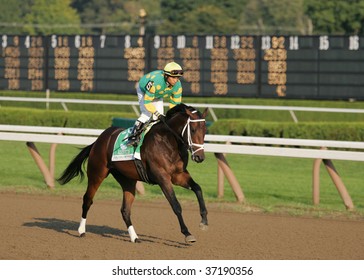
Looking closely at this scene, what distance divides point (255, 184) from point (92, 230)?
4429 mm

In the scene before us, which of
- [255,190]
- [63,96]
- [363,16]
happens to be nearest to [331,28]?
[363,16]

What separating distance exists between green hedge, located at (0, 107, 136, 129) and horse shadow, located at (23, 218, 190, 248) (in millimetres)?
10144

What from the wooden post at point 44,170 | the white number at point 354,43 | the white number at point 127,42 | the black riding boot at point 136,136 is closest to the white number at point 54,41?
the white number at point 127,42

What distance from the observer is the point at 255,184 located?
14.1m

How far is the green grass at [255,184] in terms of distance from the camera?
38.9ft

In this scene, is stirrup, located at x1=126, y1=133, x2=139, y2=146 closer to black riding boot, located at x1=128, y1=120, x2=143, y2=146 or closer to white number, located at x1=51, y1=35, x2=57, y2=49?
black riding boot, located at x1=128, y1=120, x2=143, y2=146

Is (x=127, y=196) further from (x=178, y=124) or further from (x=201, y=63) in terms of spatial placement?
(x=201, y=63)

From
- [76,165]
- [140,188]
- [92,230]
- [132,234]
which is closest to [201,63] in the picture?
[140,188]

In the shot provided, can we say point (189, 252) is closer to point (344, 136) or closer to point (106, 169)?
point (106, 169)

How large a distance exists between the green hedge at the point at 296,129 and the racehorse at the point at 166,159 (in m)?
9.43

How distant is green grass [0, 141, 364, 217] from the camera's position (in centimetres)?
1186

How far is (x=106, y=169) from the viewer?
970 centimetres

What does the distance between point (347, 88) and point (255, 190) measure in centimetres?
804

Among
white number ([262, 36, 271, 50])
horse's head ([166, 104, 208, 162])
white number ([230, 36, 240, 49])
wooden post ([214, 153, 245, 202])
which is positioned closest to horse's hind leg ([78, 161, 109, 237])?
horse's head ([166, 104, 208, 162])
